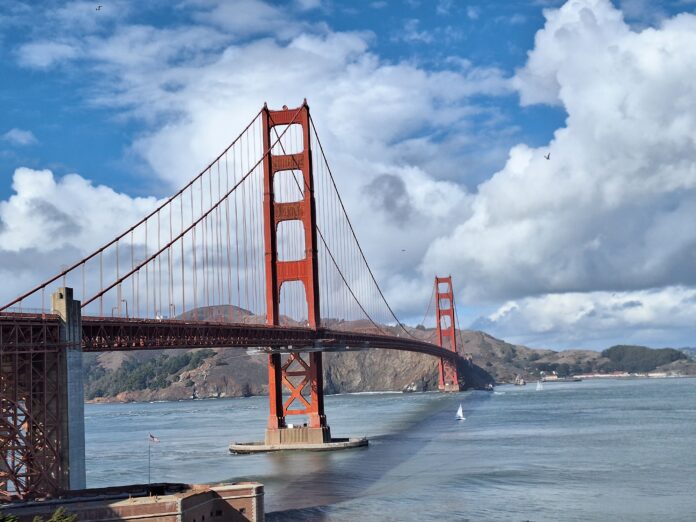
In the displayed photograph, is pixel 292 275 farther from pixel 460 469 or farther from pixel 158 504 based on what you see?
pixel 158 504

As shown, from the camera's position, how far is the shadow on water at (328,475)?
4028 cm

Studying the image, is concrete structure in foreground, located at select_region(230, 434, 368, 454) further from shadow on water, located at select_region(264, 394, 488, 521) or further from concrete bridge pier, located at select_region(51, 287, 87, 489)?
concrete bridge pier, located at select_region(51, 287, 87, 489)

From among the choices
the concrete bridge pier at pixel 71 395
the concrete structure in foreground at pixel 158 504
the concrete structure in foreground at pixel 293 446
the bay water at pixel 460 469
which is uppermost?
the concrete bridge pier at pixel 71 395

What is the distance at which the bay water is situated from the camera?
39312 mm

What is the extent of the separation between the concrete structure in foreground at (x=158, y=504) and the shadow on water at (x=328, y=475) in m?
3.06

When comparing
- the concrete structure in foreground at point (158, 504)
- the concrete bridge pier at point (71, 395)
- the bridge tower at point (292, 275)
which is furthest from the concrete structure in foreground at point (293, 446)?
the concrete bridge pier at point (71, 395)

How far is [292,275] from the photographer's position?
6806 cm

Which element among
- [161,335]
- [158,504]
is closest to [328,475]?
[161,335]

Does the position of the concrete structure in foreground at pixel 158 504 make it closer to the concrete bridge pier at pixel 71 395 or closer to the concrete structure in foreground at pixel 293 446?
the concrete bridge pier at pixel 71 395

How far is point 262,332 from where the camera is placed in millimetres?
58688

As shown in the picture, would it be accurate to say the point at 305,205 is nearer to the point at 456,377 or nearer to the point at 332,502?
the point at 332,502

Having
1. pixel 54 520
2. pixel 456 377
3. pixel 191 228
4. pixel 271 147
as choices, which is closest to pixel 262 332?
pixel 191 228

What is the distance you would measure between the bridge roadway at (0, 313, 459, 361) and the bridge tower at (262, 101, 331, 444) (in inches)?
74.7

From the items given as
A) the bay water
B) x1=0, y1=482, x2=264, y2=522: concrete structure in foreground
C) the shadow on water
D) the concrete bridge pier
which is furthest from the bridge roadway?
the shadow on water
